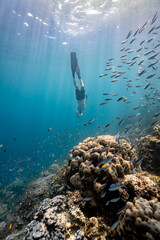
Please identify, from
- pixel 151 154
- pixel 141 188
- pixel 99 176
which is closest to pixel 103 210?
pixel 99 176

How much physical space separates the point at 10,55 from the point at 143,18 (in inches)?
1172

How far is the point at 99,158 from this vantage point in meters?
4.12

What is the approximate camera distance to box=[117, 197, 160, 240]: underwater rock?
6.54 feet

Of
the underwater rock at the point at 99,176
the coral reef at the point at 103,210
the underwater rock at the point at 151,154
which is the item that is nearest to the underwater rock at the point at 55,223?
the coral reef at the point at 103,210

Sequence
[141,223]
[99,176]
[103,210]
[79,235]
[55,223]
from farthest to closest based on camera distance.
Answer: [99,176], [103,210], [55,223], [79,235], [141,223]

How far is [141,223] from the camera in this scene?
2152 mm

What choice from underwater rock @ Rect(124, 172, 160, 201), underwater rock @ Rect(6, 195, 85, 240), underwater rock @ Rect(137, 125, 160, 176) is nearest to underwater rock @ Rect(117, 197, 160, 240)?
underwater rock @ Rect(124, 172, 160, 201)

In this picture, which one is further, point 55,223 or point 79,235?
point 55,223

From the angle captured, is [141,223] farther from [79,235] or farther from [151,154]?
[151,154]

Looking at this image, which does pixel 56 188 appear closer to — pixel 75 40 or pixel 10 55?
pixel 75 40

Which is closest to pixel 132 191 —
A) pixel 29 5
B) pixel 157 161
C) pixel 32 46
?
pixel 157 161

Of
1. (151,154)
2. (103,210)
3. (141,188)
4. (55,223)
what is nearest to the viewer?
(141,188)

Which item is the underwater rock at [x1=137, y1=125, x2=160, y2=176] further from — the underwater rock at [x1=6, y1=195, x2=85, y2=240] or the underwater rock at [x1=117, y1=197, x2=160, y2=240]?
the underwater rock at [x1=6, y1=195, x2=85, y2=240]

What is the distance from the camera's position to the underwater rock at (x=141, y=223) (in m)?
1.99
